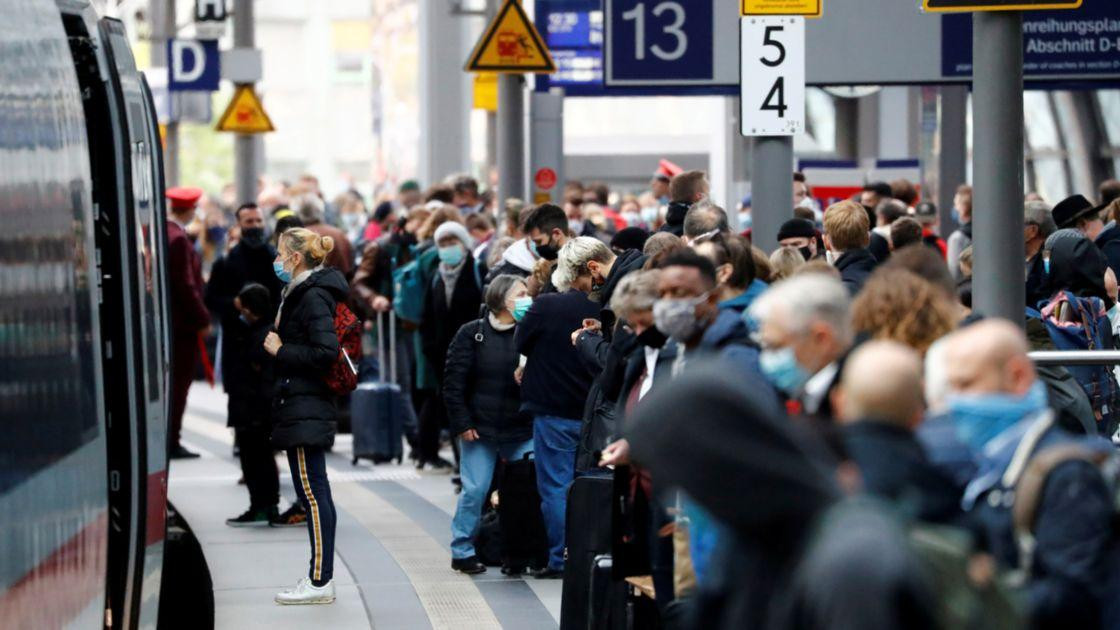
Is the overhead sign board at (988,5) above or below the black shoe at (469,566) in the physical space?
above

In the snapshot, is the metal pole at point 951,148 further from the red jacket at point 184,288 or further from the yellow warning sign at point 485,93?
the red jacket at point 184,288

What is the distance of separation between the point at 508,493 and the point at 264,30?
75550 millimetres

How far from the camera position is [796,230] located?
33.5 feet

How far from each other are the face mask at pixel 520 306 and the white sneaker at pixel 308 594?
5.55 ft

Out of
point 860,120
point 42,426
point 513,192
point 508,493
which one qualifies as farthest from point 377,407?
point 860,120

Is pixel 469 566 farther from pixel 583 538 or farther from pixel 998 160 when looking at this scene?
pixel 998 160

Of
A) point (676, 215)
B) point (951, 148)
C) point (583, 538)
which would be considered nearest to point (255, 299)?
point (676, 215)

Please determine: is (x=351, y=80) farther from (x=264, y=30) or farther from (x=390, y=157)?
(x=390, y=157)

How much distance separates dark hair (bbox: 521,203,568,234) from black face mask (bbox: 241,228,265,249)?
132 inches

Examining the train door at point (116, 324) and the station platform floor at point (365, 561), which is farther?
the station platform floor at point (365, 561)

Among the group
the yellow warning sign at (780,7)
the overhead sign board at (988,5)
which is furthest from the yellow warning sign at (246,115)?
the overhead sign board at (988,5)

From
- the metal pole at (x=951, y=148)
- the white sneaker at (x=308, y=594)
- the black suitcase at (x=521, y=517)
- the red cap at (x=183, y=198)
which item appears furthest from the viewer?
the metal pole at (x=951, y=148)

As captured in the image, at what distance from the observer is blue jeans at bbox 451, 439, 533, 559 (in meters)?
10.7

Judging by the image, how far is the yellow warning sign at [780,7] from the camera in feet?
31.1
